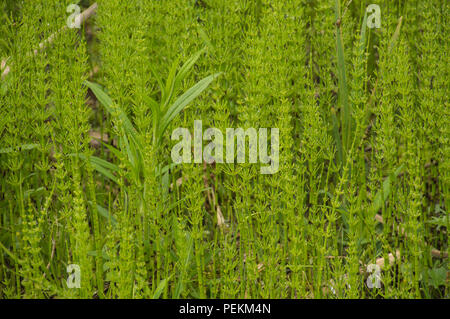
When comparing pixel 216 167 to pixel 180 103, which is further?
pixel 216 167

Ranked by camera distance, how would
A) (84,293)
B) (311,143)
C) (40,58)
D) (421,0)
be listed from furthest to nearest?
(421,0), (40,58), (311,143), (84,293)

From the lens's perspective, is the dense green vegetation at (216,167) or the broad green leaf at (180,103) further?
the broad green leaf at (180,103)

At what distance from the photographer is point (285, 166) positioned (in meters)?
1.84

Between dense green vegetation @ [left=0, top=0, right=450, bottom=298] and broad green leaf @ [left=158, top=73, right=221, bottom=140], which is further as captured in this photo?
broad green leaf @ [left=158, top=73, right=221, bottom=140]

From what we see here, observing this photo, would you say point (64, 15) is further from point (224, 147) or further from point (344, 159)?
point (344, 159)

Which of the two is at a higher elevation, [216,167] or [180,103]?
[180,103]

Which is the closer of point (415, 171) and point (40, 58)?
point (415, 171)

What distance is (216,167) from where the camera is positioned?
2.17 meters

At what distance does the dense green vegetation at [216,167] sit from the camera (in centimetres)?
183

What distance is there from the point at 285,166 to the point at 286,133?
103 millimetres

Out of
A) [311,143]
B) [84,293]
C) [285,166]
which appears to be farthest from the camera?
[311,143]

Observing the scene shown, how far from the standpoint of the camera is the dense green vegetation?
1.83 metres
